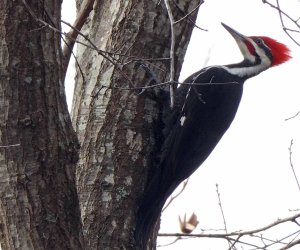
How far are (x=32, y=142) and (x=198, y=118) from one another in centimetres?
155

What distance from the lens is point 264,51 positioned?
4414 mm

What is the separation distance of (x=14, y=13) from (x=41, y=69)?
0.23m

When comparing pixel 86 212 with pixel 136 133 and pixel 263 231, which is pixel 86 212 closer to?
pixel 136 133

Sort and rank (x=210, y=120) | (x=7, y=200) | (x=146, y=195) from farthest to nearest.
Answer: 1. (x=210, y=120)
2. (x=146, y=195)
3. (x=7, y=200)

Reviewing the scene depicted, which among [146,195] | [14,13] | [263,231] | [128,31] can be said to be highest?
[128,31]

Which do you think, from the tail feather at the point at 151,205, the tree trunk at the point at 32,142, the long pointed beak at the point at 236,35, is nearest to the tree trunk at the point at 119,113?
the tail feather at the point at 151,205

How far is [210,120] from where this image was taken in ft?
12.5

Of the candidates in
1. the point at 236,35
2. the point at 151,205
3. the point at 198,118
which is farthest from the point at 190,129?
the point at 236,35

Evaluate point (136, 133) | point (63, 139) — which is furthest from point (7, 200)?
point (136, 133)

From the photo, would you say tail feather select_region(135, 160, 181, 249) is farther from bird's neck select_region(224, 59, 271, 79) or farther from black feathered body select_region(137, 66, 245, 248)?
bird's neck select_region(224, 59, 271, 79)

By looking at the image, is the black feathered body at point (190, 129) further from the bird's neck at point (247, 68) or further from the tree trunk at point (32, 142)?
the tree trunk at point (32, 142)

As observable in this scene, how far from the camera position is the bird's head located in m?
4.38

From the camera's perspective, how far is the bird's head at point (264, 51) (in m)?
4.38

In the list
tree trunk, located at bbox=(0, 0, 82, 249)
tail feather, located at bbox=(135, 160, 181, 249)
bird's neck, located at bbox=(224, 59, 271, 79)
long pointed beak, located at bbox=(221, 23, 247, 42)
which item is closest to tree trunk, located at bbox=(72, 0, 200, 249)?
tail feather, located at bbox=(135, 160, 181, 249)
